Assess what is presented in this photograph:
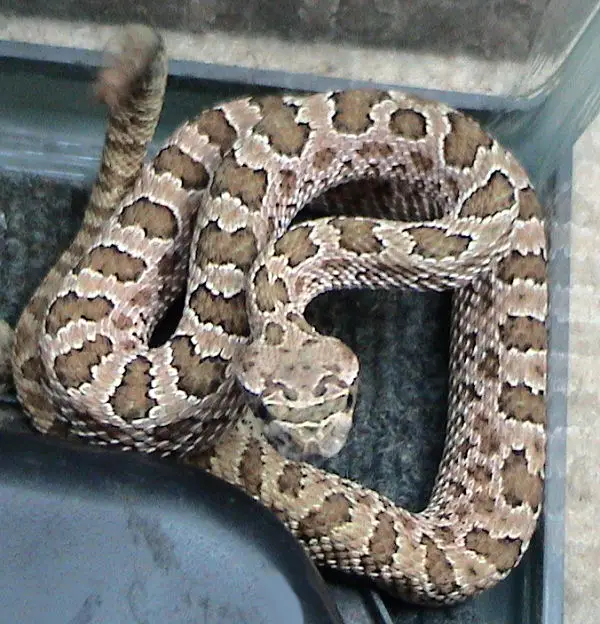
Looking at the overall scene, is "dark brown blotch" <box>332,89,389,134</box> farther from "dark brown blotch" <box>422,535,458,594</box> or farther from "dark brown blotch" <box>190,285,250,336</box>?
"dark brown blotch" <box>422,535,458,594</box>

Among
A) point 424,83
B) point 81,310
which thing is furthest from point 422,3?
point 81,310

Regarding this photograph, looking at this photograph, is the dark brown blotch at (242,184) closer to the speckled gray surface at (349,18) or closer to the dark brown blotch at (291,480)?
the dark brown blotch at (291,480)

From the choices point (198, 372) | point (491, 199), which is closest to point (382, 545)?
point (198, 372)

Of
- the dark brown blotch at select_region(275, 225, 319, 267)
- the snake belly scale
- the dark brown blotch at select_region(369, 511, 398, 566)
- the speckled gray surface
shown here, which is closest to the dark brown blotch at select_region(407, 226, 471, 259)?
the snake belly scale

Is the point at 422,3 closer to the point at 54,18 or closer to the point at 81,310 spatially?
the point at 54,18

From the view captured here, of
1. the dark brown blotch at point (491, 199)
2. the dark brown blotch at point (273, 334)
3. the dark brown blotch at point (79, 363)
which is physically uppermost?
the dark brown blotch at point (491, 199)

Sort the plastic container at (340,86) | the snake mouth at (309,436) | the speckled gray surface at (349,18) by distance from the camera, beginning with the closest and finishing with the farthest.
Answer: the snake mouth at (309,436) → the plastic container at (340,86) → the speckled gray surface at (349,18)

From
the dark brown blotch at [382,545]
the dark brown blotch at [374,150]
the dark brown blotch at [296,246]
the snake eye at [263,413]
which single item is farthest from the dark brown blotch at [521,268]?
the snake eye at [263,413]
